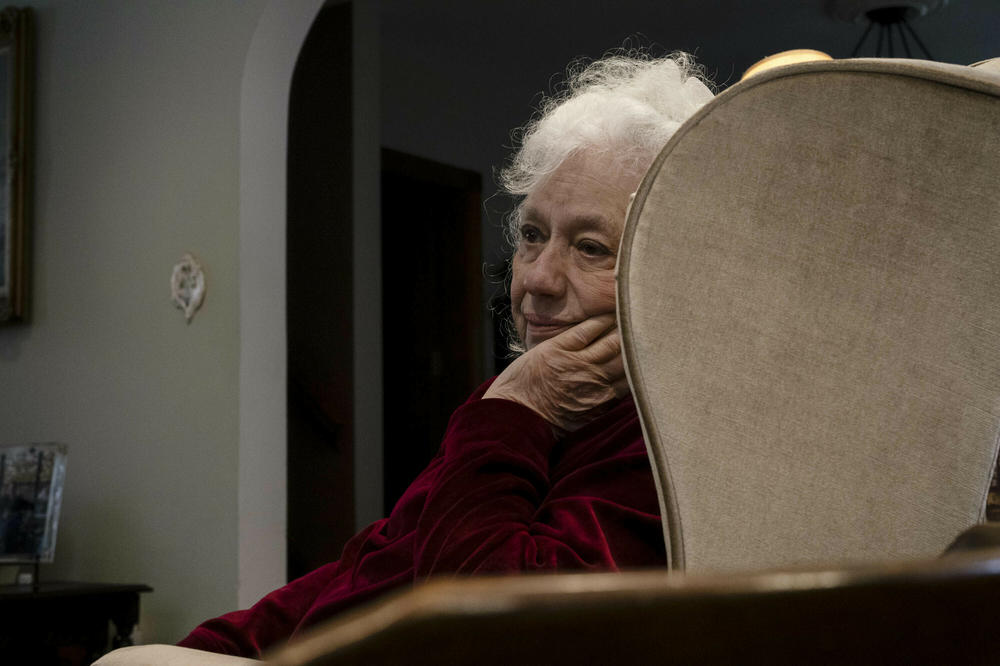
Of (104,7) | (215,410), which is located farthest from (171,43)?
(215,410)

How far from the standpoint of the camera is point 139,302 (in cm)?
328

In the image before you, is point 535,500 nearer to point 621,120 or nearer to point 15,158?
point 621,120

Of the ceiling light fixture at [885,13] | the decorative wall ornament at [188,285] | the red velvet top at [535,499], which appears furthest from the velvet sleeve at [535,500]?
the ceiling light fixture at [885,13]

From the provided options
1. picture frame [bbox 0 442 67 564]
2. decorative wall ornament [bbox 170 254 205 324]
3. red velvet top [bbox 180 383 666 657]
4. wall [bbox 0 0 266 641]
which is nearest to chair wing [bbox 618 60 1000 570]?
red velvet top [bbox 180 383 666 657]

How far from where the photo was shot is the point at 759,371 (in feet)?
1.94

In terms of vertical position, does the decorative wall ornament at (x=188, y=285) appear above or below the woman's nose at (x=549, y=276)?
above

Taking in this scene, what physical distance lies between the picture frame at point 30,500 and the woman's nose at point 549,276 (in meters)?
2.34

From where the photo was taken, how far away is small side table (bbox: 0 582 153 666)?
2709mm

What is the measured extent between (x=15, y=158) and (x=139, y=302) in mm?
816

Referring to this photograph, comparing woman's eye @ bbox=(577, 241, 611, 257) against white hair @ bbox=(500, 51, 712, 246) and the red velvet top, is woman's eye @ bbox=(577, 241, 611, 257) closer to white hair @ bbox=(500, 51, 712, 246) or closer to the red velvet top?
white hair @ bbox=(500, 51, 712, 246)

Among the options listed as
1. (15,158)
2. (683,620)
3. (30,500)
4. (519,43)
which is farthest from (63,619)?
(519,43)

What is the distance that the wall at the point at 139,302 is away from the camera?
3029mm

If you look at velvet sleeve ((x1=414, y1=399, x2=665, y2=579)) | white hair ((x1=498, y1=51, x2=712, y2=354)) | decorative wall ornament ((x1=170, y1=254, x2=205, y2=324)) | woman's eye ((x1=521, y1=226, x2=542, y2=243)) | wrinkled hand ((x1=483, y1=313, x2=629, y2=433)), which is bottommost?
velvet sleeve ((x1=414, y1=399, x2=665, y2=579))

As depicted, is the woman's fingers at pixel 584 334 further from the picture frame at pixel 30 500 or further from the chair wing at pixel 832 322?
the picture frame at pixel 30 500
